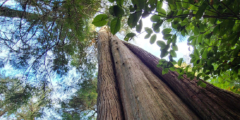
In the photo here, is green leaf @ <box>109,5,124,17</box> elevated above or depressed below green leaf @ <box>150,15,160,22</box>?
below

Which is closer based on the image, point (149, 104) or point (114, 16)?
point (114, 16)

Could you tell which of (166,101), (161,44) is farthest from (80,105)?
(161,44)

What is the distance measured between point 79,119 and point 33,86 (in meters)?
1.86

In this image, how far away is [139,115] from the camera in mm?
815

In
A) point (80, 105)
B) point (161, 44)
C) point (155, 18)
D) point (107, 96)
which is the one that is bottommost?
point (80, 105)

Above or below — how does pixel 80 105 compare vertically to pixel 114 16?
below

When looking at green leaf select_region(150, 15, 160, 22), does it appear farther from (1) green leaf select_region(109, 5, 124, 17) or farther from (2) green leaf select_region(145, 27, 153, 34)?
(1) green leaf select_region(109, 5, 124, 17)

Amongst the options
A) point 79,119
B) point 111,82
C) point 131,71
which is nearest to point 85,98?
point 79,119

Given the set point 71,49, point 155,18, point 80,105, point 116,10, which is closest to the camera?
point 116,10

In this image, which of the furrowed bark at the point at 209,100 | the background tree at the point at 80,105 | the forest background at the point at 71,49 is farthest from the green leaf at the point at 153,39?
the background tree at the point at 80,105

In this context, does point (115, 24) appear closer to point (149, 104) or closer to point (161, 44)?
point (161, 44)

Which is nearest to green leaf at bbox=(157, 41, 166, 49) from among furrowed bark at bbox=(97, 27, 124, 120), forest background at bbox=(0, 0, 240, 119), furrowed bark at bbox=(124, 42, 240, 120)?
forest background at bbox=(0, 0, 240, 119)

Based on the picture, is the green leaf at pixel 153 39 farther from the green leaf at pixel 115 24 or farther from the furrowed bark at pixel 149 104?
the furrowed bark at pixel 149 104

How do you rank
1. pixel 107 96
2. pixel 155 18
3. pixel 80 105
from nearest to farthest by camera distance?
1. pixel 155 18
2. pixel 107 96
3. pixel 80 105
